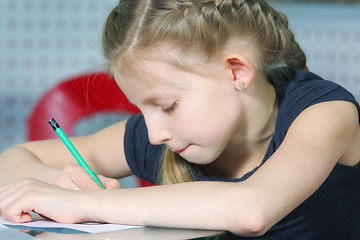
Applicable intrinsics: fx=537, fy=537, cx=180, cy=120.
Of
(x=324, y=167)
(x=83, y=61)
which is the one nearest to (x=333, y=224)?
(x=324, y=167)

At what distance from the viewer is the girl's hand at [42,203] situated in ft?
2.24

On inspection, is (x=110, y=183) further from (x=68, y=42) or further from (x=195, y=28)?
(x=68, y=42)

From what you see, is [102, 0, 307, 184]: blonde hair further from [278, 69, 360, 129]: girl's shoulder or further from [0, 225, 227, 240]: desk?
[0, 225, 227, 240]: desk

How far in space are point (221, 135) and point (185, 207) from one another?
214 mm

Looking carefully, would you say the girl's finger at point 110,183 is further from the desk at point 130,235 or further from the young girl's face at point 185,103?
the desk at point 130,235

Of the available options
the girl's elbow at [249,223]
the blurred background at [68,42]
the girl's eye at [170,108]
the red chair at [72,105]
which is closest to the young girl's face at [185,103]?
the girl's eye at [170,108]

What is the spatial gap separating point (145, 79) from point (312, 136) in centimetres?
25

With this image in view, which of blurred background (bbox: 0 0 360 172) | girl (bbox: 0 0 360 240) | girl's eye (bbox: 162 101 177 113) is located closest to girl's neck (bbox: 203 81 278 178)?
girl (bbox: 0 0 360 240)

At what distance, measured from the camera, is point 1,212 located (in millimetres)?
744

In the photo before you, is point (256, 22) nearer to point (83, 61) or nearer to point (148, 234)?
point (148, 234)

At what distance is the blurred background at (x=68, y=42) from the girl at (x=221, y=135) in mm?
1146

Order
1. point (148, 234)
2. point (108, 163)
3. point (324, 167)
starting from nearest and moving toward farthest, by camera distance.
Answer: point (148, 234) → point (324, 167) → point (108, 163)

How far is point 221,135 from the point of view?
0.83m

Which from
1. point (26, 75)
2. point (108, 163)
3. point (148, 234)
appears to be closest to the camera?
point (148, 234)
